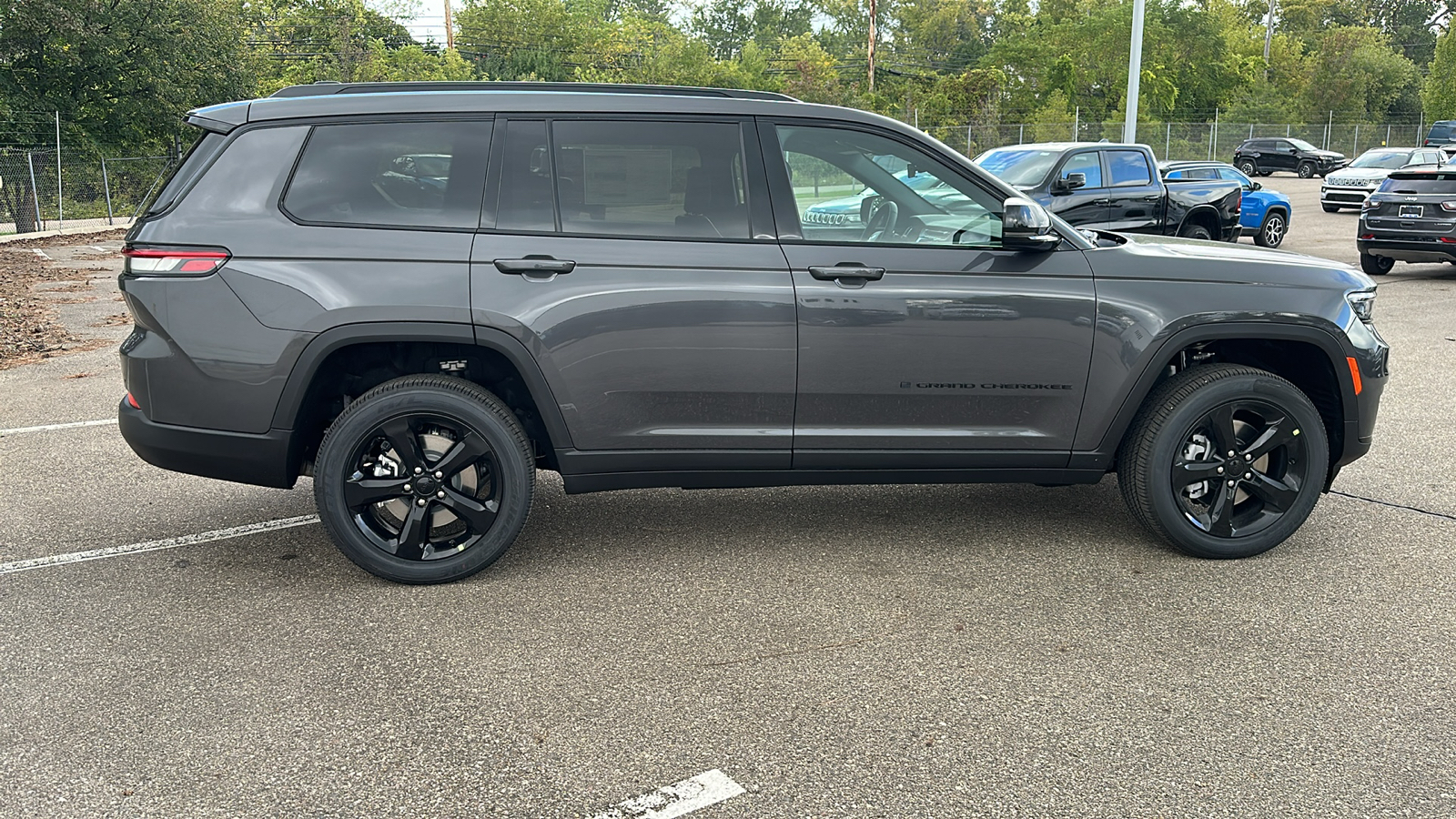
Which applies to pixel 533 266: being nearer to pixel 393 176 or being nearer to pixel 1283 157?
pixel 393 176

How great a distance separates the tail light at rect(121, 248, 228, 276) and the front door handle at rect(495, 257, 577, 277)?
102cm

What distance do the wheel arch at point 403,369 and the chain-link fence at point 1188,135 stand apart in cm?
3606

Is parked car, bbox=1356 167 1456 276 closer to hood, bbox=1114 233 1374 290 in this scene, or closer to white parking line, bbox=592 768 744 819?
hood, bbox=1114 233 1374 290

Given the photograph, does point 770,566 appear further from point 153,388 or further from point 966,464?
point 153,388

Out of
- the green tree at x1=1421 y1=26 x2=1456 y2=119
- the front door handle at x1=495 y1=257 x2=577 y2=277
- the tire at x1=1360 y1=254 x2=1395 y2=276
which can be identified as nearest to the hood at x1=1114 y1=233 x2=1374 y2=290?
the front door handle at x1=495 y1=257 x2=577 y2=277

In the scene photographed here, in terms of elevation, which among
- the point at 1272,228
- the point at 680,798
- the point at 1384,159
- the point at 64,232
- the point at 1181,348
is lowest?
the point at 64,232

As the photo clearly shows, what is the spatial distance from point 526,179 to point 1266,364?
3224 mm

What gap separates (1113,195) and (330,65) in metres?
59.7

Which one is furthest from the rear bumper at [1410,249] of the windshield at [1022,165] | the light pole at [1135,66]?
the light pole at [1135,66]

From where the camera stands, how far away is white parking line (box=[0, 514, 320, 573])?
4793mm

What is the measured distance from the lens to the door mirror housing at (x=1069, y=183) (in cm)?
1254

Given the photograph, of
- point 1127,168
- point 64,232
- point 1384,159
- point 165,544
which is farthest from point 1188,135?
point 165,544

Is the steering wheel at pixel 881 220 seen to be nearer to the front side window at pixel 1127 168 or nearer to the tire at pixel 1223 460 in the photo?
the tire at pixel 1223 460

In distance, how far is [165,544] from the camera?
5035 mm
